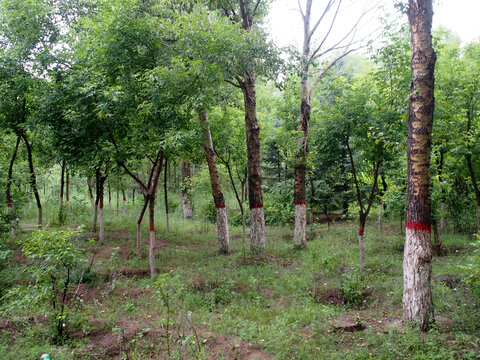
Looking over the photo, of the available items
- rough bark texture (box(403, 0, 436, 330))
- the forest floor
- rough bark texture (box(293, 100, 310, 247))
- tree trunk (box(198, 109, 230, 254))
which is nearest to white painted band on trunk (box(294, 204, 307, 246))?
rough bark texture (box(293, 100, 310, 247))

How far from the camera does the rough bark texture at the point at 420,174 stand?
4621 millimetres

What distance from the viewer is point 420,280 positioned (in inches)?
182

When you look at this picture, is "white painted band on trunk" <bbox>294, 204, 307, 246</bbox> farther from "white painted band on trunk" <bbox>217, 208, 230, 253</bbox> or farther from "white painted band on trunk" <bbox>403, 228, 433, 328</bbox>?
"white painted band on trunk" <bbox>403, 228, 433, 328</bbox>

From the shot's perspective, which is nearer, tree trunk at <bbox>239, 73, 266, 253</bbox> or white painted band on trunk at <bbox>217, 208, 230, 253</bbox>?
tree trunk at <bbox>239, 73, 266, 253</bbox>

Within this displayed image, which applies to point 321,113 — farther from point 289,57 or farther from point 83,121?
point 83,121

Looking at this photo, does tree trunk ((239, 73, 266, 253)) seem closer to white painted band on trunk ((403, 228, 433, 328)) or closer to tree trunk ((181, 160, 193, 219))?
white painted band on trunk ((403, 228, 433, 328))

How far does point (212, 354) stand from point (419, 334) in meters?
3.09

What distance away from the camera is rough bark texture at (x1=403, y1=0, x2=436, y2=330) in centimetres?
462

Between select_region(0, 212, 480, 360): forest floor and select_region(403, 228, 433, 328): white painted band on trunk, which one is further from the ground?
select_region(403, 228, 433, 328): white painted band on trunk

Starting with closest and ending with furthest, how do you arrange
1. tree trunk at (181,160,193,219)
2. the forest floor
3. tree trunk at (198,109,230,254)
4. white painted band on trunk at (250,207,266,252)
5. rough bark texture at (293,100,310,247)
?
1. the forest floor
2. white painted band on trunk at (250,207,266,252)
3. tree trunk at (198,109,230,254)
4. rough bark texture at (293,100,310,247)
5. tree trunk at (181,160,193,219)

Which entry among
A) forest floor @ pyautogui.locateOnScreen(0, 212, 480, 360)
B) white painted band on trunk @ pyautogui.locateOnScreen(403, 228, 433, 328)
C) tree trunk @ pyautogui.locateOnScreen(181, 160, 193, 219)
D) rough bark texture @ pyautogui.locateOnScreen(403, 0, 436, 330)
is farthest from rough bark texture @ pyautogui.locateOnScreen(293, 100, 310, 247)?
tree trunk @ pyautogui.locateOnScreen(181, 160, 193, 219)

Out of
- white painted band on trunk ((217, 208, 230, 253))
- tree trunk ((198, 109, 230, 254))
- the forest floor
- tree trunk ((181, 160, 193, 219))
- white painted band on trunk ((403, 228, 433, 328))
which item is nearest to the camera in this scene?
the forest floor

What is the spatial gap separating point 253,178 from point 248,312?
510 centimetres

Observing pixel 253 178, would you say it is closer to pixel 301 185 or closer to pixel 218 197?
pixel 218 197
